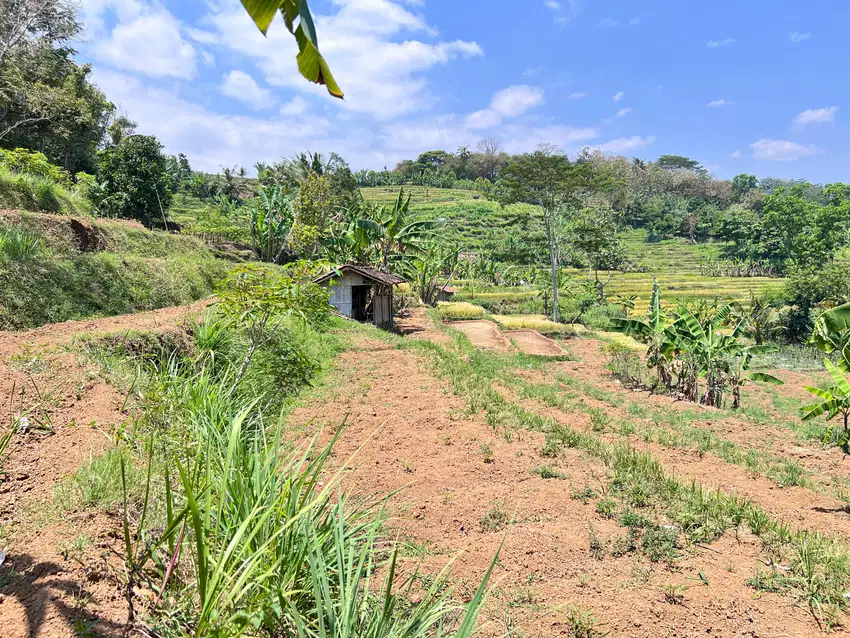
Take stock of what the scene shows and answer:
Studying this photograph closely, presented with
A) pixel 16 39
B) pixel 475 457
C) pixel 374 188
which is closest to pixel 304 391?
pixel 475 457

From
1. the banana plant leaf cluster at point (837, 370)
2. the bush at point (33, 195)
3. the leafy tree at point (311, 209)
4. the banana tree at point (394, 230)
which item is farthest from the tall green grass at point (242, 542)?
the leafy tree at point (311, 209)

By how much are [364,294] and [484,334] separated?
5.33 metres

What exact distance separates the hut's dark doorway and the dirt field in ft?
35.0

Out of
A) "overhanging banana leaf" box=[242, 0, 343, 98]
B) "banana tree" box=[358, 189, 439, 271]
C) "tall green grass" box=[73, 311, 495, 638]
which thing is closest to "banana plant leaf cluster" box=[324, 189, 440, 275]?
"banana tree" box=[358, 189, 439, 271]

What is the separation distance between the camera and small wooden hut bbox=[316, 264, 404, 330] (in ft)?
58.4

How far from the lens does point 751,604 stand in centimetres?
304

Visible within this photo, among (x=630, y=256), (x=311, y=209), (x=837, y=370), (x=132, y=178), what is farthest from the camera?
(x=630, y=256)

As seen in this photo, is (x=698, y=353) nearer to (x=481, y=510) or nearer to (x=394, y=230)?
(x=481, y=510)

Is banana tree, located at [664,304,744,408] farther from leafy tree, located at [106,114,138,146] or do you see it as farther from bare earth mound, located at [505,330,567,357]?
leafy tree, located at [106,114,138,146]

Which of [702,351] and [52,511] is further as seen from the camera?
[702,351]

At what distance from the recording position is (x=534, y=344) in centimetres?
1894

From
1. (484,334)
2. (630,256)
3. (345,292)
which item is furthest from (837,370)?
(630,256)

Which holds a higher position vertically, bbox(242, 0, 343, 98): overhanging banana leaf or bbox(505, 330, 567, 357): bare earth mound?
bbox(242, 0, 343, 98): overhanging banana leaf

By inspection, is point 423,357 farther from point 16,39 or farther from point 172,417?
point 16,39
